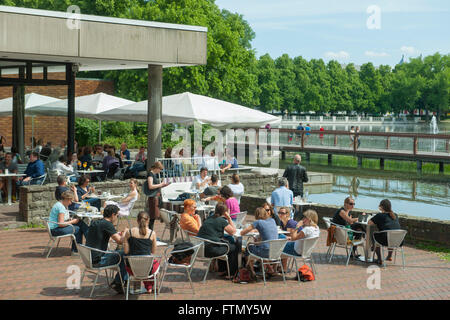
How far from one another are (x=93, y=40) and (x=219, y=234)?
24.7 feet

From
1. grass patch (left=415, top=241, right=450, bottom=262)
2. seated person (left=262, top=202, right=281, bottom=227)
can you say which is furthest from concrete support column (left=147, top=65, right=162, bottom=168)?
grass patch (left=415, top=241, right=450, bottom=262)

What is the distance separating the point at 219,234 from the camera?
924cm

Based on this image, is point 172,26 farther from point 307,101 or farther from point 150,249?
point 307,101

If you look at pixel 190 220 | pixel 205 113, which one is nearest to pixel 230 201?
pixel 190 220

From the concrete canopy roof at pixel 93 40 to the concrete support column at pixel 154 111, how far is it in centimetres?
36

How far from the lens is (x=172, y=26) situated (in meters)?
15.8

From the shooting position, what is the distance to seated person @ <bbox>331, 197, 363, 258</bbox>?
10.9 metres

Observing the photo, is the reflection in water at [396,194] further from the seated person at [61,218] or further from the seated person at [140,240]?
the seated person at [140,240]

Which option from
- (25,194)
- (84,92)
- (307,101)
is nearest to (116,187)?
(25,194)

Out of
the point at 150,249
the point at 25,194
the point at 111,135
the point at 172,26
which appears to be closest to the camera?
the point at 150,249

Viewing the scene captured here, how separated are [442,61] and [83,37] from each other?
135m

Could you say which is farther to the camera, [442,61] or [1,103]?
[442,61]

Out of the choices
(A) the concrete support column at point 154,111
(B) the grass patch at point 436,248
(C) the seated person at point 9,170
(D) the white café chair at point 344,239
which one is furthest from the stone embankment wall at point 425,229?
(C) the seated person at point 9,170

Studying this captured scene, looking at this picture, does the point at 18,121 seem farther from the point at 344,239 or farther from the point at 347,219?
the point at 344,239
